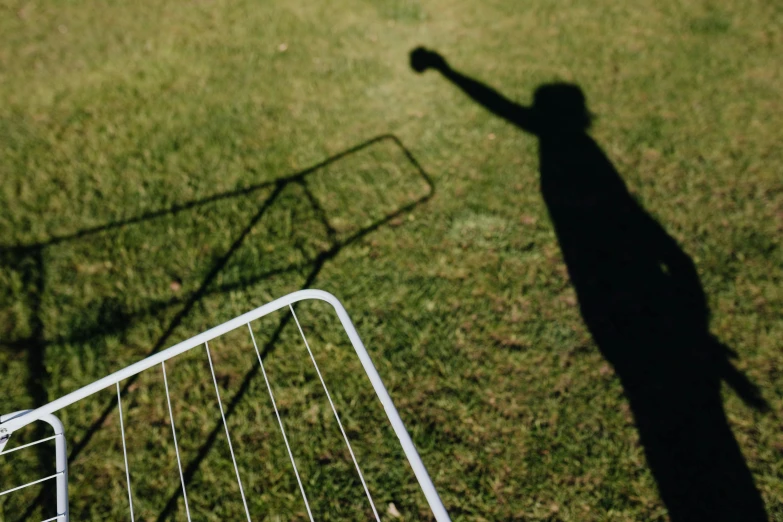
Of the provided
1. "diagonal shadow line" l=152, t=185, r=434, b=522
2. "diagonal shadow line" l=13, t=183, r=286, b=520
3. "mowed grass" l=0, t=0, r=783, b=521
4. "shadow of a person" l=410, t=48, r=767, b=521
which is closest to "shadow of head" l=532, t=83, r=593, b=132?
"shadow of a person" l=410, t=48, r=767, b=521

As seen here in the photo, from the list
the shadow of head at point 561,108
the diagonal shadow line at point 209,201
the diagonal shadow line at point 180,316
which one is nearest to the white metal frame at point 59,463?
the diagonal shadow line at point 180,316

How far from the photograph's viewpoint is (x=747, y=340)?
328 cm

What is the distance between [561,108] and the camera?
5.00m

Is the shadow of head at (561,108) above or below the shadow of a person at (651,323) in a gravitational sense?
above

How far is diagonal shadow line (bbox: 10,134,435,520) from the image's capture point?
8.91 ft

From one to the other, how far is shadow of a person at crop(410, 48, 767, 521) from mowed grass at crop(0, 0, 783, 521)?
0.38 ft

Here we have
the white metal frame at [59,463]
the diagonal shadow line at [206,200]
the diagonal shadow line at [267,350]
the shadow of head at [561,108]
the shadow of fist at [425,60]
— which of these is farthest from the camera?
the shadow of fist at [425,60]

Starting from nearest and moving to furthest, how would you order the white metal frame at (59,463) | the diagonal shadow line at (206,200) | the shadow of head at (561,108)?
the white metal frame at (59,463), the diagonal shadow line at (206,200), the shadow of head at (561,108)

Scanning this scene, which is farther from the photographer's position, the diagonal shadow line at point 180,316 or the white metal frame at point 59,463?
the diagonal shadow line at point 180,316

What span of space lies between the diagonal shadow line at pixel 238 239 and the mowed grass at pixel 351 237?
21mm

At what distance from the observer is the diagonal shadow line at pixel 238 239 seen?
2.71 m

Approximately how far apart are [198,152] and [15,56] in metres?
3.03

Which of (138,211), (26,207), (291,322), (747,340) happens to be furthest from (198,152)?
(747,340)

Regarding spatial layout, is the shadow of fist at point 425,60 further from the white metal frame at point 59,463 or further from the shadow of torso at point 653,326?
the white metal frame at point 59,463
